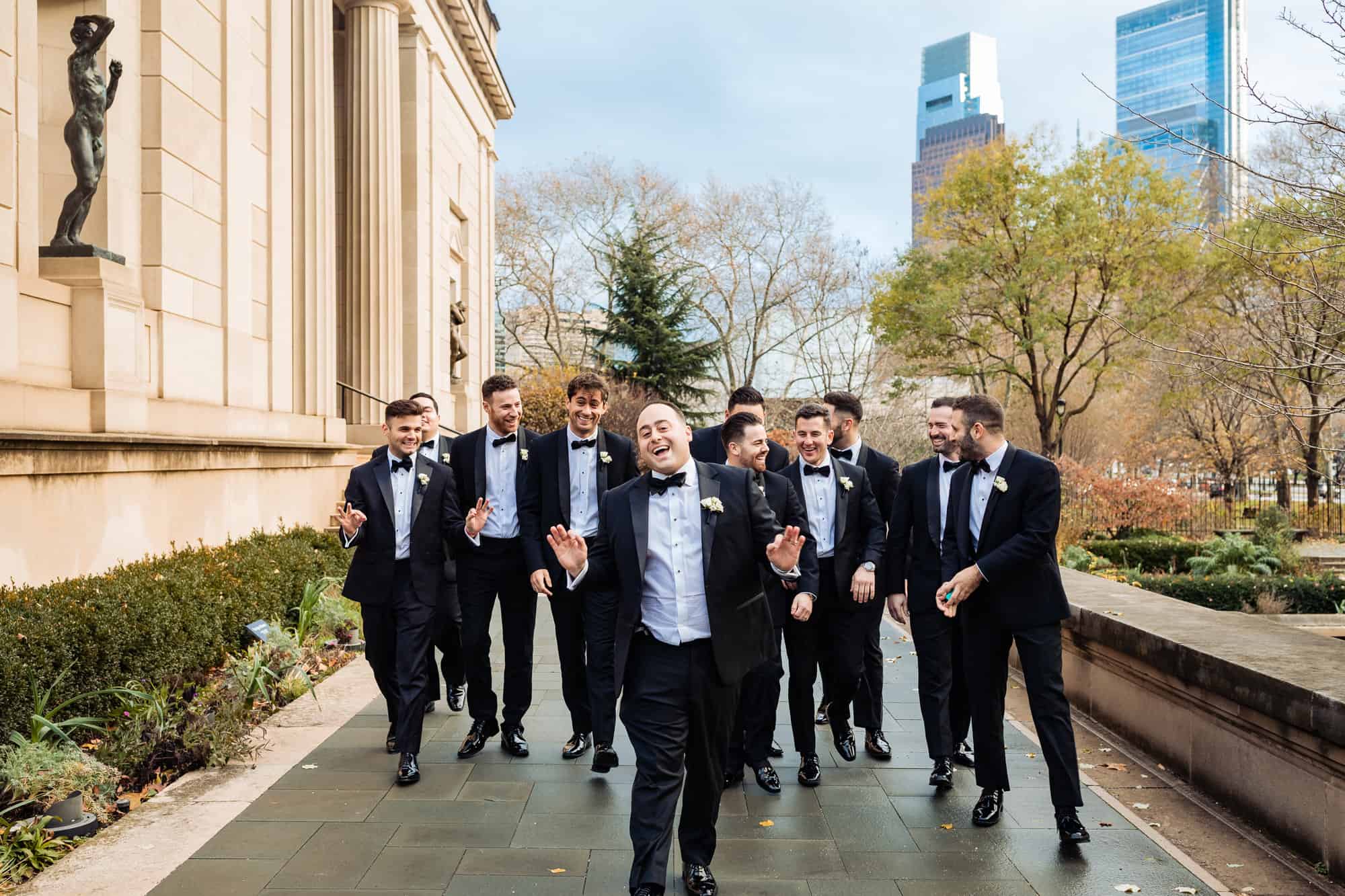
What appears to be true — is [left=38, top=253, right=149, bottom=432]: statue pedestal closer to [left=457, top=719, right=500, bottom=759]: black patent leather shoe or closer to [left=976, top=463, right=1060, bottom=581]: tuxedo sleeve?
[left=457, top=719, right=500, bottom=759]: black patent leather shoe

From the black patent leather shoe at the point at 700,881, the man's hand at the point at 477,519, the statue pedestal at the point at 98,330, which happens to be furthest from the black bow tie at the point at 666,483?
the statue pedestal at the point at 98,330

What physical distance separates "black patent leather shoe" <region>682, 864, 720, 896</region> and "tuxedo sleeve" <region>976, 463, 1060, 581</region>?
1981mm

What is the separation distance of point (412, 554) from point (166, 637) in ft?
7.07

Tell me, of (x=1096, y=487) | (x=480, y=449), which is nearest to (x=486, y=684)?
(x=480, y=449)

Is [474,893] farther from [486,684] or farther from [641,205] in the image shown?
[641,205]

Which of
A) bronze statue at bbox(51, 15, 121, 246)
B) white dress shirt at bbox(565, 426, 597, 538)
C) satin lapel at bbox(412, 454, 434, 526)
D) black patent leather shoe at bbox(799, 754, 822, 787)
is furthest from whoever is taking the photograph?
bronze statue at bbox(51, 15, 121, 246)

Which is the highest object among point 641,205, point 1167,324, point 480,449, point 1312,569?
point 641,205

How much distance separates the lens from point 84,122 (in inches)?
349

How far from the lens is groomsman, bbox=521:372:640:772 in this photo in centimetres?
633

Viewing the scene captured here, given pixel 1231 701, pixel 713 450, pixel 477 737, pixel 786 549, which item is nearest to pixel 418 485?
pixel 477 737

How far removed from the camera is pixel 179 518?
10469mm

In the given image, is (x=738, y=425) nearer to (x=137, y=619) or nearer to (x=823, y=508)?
(x=823, y=508)

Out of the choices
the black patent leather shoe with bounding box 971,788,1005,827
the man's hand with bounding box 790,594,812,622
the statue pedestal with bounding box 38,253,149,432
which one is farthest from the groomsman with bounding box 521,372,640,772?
the statue pedestal with bounding box 38,253,149,432

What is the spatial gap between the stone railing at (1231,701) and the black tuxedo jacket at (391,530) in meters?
4.31
